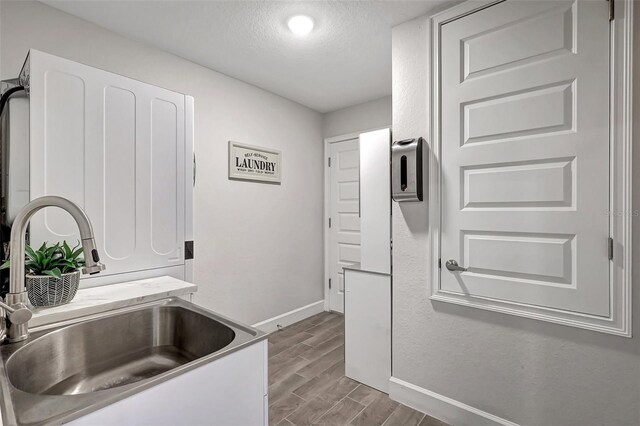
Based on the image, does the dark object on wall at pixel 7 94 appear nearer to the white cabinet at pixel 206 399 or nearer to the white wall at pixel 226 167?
the white wall at pixel 226 167

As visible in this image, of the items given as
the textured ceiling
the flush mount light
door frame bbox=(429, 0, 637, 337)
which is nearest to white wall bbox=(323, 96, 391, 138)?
the textured ceiling

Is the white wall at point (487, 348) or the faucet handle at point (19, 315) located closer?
the faucet handle at point (19, 315)

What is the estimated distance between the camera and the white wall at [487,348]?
1.39 m

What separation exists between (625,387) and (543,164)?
109 centimetres

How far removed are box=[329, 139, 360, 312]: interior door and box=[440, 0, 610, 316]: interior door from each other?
6.00 feet

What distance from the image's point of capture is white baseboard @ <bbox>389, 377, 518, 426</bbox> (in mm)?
1722

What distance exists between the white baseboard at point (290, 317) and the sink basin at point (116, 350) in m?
1.90

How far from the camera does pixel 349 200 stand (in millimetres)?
3715

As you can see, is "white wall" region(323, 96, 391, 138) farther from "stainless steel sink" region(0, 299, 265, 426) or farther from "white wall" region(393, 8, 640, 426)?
"stainless steel sink" region(0, 299, 265, 426)

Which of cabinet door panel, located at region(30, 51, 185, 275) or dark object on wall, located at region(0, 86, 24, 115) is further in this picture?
dark object on wall, located at region(0, 86, 24, 115)

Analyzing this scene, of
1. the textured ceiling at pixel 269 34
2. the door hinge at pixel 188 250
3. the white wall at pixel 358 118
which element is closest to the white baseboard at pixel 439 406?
the door hinge at pixel 188 250

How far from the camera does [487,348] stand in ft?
5.63

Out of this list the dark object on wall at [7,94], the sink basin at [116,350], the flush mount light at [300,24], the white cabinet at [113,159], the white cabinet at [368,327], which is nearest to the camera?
the sink basin at [116,350]

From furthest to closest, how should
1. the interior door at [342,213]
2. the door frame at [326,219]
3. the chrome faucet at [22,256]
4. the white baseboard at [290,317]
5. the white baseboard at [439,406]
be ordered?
the door frame at [326,219], the interior door at [342,213], the white baseboard at [290,317], the white baseboard at [439,406], the chrome faucet at [22,256]
